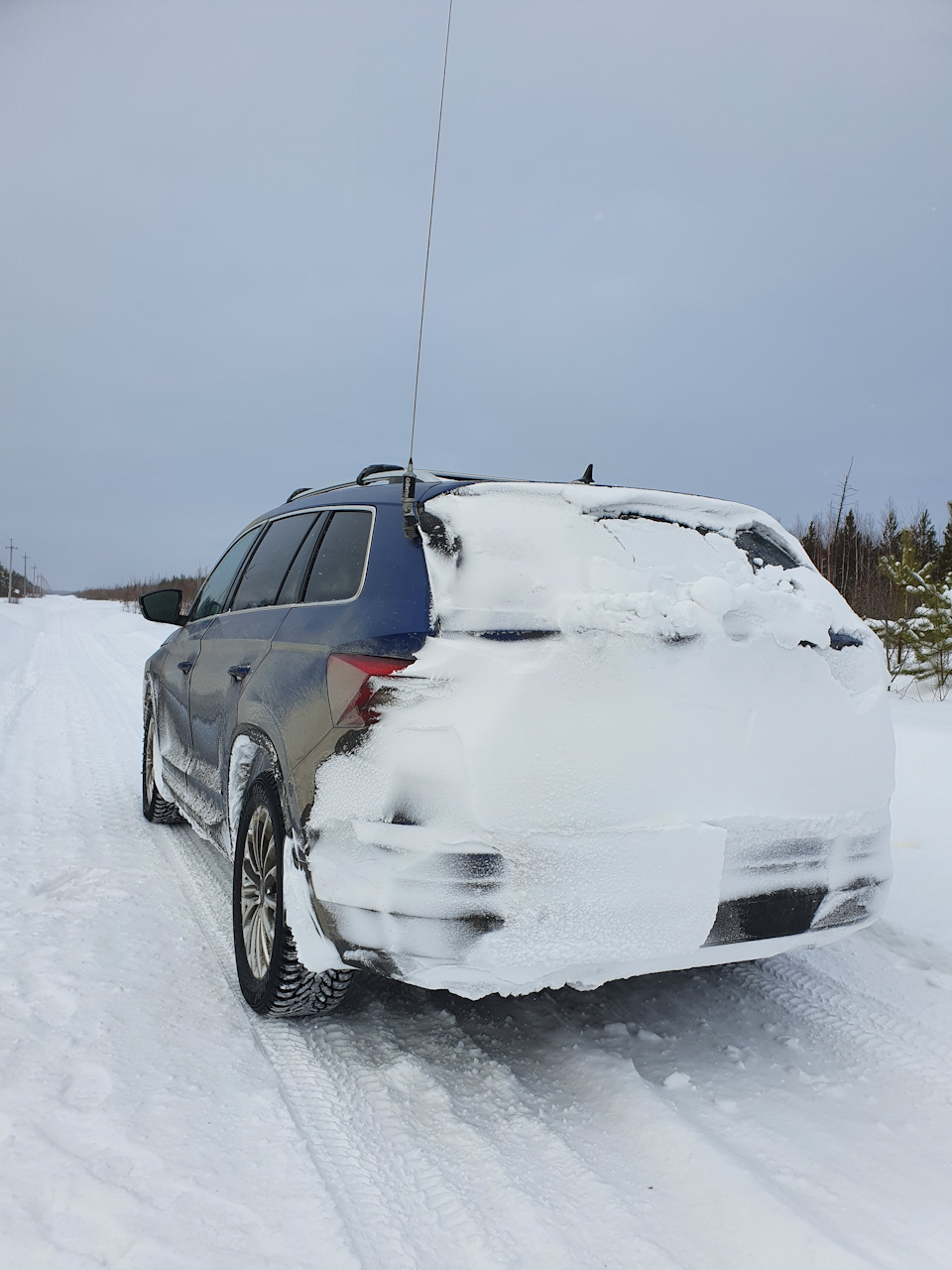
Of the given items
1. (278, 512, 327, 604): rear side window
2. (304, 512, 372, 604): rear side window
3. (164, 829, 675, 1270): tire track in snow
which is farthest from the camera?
(278, 512, 327, 604): rear side window

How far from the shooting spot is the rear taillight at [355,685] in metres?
2.46

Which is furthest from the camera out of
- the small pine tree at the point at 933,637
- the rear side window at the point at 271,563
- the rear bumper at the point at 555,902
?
the small pine tree at the point at 933,637

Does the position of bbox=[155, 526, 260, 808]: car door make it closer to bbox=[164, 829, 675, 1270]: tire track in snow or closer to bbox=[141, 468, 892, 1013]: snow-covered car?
bbox=[141, 468, 892, 1013]: snow-covered car

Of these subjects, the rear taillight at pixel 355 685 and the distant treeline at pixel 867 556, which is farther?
the distant treeline at pixel 867 556

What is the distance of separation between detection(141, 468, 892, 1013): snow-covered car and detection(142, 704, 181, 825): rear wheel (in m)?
2.83

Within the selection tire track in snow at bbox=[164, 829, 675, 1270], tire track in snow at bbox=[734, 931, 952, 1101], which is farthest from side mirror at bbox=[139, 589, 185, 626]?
tire track in snow at bbox=[734, 931, 952, 1101]

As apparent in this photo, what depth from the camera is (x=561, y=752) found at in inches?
93.6

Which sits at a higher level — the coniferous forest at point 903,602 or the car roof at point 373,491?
the car roof at point 373,491

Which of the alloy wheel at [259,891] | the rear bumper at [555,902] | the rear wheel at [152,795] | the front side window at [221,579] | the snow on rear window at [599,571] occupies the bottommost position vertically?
the rear wheel at [152,795]

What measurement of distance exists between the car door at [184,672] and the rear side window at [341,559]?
126cm

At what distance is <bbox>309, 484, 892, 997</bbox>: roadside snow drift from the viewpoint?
2.36m

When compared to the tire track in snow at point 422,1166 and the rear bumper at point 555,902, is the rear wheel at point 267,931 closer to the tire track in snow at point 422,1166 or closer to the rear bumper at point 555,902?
the tire track in snow at point 422,1166

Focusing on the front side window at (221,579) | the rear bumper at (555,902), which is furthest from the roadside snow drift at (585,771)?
the front side window at (221,579)

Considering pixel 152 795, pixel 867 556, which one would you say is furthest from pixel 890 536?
pixel 152 795
